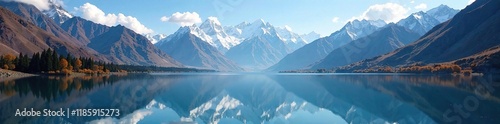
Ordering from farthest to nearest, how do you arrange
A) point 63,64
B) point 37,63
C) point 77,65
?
point 77,65 → point 63,64 → point 37,63

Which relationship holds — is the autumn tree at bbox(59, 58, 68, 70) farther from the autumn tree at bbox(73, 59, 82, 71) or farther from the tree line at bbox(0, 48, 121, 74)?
the autumn tree at bbox(73, 59, 82, 71)

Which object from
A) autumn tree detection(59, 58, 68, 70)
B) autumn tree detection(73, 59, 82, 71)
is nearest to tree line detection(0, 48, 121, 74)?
autumn tree detection(59, 58, 68, 70)

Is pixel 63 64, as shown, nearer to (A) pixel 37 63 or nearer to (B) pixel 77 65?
(A) pixel 37 63

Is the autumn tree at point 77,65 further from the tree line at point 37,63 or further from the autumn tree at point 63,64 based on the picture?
the autumn tree at point 63,64

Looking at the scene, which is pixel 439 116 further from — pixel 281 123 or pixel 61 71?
pixel 61 71

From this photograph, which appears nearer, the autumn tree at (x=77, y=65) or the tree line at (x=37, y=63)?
the tree line at (x=37, y=63)

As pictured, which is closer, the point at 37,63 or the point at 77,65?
the point at 37,63

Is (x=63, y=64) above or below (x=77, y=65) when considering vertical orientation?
above

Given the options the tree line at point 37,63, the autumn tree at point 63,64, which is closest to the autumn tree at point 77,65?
the tree line at point 37,63

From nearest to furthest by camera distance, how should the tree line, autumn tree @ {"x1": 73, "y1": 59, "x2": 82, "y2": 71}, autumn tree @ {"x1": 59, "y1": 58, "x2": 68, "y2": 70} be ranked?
1. the tree line
2. autumn tree @ {"x1": 59, "y1": 58, "x2": 68, "y2": 70}
3. autumn tree @ {"x1": 73, "y1": 59, "x2": 82, "y2": 71}

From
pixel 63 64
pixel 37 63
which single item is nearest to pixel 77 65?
pixel 63 64

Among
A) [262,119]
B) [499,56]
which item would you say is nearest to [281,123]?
[262,119]
